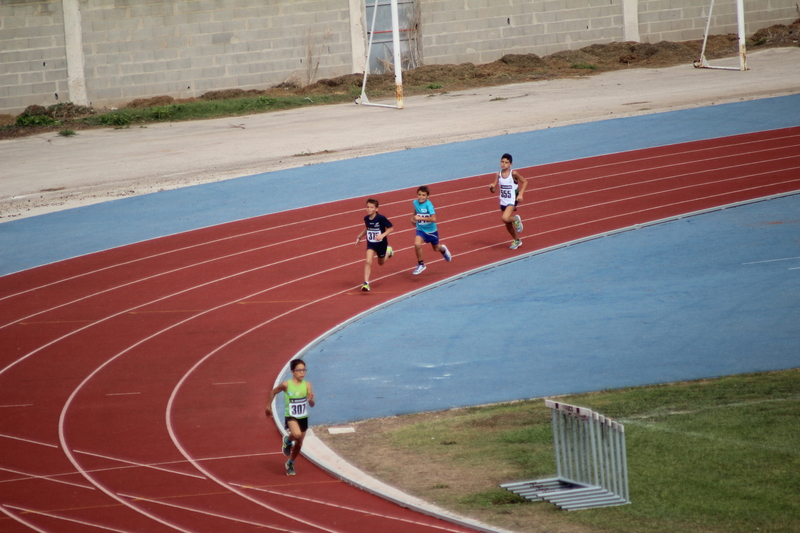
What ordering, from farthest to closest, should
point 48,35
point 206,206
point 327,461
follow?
point 48,35
point 206,206
point 327,461

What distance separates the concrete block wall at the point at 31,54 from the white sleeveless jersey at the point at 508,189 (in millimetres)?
20293

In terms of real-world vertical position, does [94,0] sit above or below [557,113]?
above

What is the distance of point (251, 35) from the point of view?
31516 mm

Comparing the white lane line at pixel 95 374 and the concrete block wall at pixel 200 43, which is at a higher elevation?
the concrete block wall at pixel 200 43

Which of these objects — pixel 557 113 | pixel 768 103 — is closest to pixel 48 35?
pixel 557 113

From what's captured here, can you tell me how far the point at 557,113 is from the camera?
25484 mm

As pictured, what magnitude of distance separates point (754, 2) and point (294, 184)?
20726 mm

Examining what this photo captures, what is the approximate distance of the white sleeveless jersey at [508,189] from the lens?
15.5m

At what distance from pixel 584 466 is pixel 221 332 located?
6.60 meters

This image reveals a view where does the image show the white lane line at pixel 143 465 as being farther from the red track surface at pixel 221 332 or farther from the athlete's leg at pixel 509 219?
the athlete's leg at pixel 509 219

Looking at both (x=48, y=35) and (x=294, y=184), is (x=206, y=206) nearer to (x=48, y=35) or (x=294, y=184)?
(x=294, y=184)

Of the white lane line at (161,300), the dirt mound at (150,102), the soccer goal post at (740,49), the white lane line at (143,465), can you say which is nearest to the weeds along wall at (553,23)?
the soccer goal post at (740,49)

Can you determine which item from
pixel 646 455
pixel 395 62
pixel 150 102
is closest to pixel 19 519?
pixel 646 455

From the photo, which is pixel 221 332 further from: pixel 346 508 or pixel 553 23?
pixel 553 23
